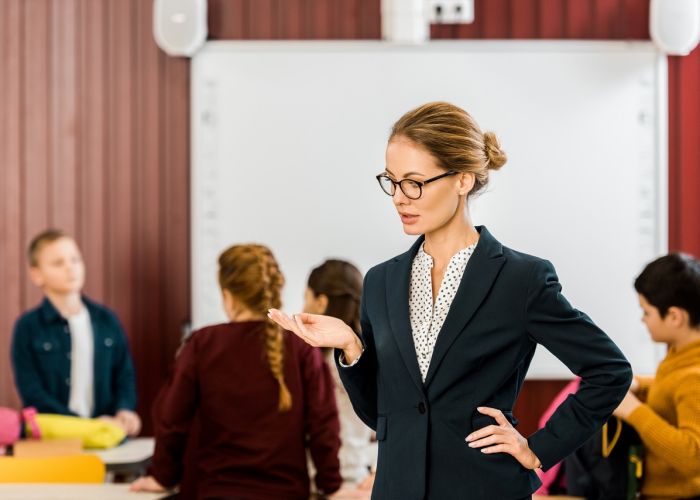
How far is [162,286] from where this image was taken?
4363 millimetres

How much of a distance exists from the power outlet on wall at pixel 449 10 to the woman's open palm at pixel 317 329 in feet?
9.71

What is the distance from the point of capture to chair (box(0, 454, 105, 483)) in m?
2.70

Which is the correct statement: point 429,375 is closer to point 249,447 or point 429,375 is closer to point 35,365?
point 249,447

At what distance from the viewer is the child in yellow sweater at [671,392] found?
222 cm

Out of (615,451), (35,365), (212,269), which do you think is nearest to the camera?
(615,451)

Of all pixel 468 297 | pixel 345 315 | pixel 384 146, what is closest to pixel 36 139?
pixel 384 146

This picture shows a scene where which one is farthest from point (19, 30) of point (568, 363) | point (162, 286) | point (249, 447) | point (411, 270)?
point (568, 363)

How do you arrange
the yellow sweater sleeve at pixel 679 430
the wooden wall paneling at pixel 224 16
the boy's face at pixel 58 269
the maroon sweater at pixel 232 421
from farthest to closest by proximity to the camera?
1. the wooden wall paneling at pixel 224 16
2. the boy's face at pixel 58 269
3. the maroon sweater at pixel 232 421
4. the yellow sweater sleeve at pixel 679 430

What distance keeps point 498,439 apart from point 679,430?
37.1 inches

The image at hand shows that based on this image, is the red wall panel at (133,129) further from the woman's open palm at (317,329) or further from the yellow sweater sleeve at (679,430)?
the woman's open palm at (317,329)

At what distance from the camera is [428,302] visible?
1589mm

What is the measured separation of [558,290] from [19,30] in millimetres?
3601

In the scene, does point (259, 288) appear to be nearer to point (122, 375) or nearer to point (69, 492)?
point (69, 492)

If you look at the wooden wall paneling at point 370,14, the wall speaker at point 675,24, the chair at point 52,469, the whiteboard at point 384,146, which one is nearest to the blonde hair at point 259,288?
the chair at point 52,469
